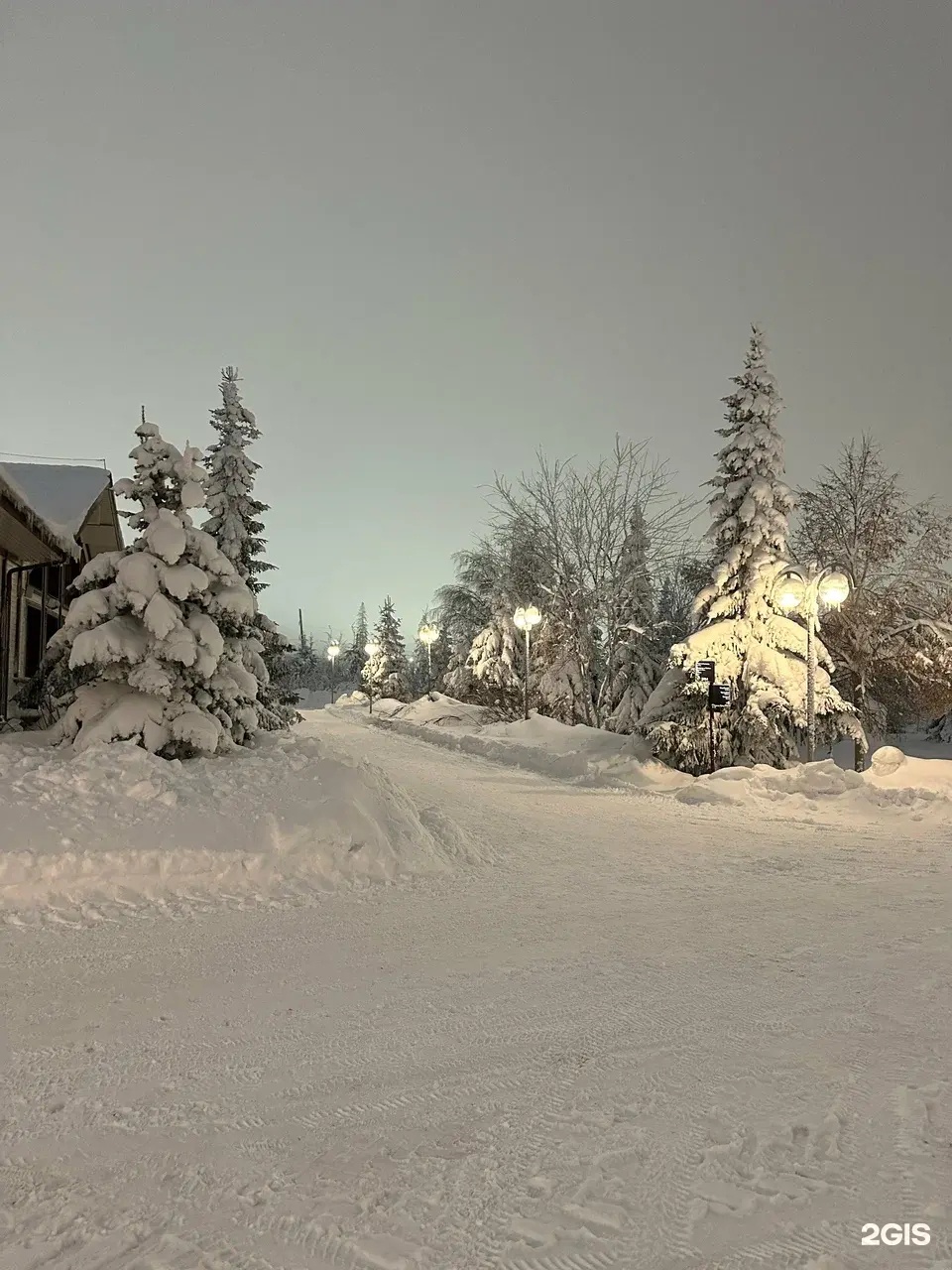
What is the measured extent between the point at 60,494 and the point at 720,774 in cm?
1488

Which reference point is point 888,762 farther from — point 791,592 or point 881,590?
point 881,590

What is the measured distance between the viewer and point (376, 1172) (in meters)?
2.48

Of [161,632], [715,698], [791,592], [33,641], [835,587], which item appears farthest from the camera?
[33,641]

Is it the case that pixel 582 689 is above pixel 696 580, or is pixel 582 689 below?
below

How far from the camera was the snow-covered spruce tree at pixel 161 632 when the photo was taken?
9031mm

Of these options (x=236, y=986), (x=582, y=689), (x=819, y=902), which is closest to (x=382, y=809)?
(x=236, y=986)

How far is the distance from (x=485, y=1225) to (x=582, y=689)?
76.2 ft

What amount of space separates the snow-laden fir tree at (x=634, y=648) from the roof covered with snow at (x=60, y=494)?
1478 cm

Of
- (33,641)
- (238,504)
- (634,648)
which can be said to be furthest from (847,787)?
(634,648)

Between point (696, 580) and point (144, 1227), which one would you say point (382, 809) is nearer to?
point (144, 1227)

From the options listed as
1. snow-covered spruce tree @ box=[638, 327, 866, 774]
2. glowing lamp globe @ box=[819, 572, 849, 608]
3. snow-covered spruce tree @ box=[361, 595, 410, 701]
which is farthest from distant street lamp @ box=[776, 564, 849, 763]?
snow-covered spruce tree @ box=[361, 595, 410, 701]

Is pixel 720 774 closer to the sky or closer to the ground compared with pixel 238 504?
closer to the ground

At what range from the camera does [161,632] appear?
904cm

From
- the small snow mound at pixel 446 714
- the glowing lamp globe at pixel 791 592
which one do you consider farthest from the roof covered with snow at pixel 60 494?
the small snow mound at pixel 446 714
